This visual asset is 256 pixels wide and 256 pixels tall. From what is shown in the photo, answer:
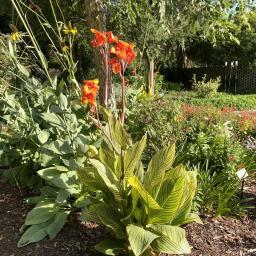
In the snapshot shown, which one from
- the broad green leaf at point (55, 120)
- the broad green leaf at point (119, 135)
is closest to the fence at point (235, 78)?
the broad green leaf at point (55, 120)

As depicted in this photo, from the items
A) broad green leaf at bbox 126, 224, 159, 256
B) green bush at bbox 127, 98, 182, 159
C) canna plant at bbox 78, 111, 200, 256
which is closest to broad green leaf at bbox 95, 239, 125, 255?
canna plant at bbox 78, 111, 200, 256

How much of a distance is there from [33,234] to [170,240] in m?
0.97

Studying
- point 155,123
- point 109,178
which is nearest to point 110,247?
point 109,178

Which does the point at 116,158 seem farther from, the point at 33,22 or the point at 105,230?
the point at 33,22

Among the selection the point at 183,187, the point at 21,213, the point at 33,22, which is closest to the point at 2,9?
the point at 33,22

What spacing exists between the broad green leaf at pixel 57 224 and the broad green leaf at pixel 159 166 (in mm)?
690

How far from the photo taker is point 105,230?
3152mm

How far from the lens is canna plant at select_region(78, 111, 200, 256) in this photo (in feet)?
8.45

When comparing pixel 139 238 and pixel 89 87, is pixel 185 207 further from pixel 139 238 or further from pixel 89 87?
pixel 89 87

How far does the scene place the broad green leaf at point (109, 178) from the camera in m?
2.63

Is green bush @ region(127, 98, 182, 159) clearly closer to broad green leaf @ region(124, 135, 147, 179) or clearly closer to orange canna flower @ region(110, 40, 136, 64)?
broad green leaf @ region(124, 135, 147, 179)

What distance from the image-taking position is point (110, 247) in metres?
2.75

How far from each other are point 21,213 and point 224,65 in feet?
66.8

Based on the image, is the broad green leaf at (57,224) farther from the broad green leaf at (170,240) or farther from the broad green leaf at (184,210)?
the broad green leaf at (184,210)
